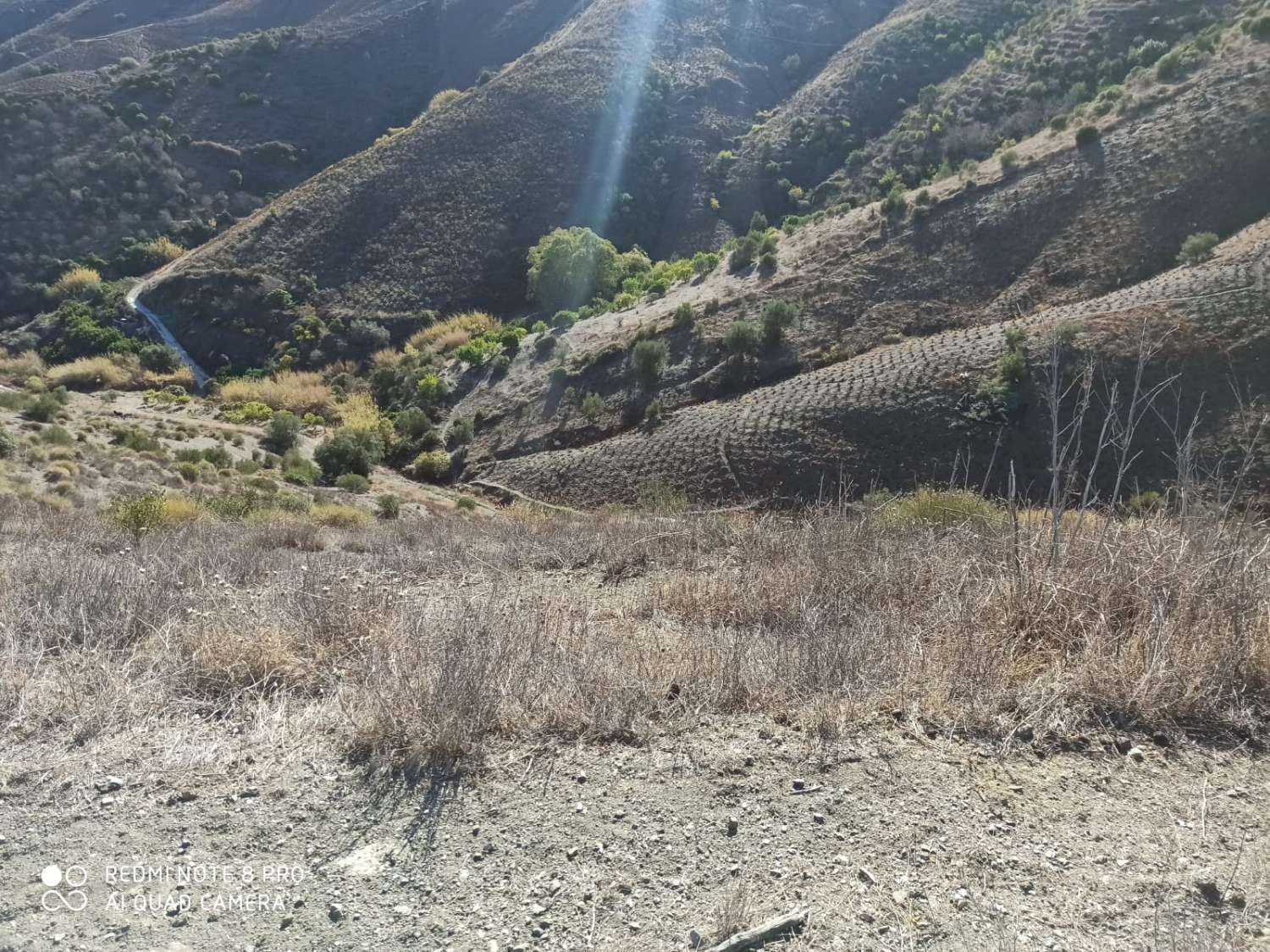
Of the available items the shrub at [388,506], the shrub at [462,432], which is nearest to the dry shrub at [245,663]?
the shrub at [388,506]

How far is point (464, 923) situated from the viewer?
7.72 ft

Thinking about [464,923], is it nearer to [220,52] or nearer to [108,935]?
[108,935]

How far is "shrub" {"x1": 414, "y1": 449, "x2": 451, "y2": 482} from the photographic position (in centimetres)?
2942

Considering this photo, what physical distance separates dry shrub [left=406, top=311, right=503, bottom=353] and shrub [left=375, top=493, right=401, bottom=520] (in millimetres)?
18504

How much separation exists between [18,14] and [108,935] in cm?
11866

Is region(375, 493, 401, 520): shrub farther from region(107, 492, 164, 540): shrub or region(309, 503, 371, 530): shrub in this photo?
region(107, 492, 164, 540): shrub

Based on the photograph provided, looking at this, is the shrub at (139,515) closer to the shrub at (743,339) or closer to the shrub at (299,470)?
the shrub at (299,470)

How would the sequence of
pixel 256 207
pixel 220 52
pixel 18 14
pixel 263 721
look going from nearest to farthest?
pixel 263 721, pixel 256 207, pixel 220 52, pixel 18 14

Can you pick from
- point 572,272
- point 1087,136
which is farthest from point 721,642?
point 572,272

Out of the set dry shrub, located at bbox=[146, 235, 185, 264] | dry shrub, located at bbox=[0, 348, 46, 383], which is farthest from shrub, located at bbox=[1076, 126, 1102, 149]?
dry shrub, located at bbox=[146, 235, 185, 264]

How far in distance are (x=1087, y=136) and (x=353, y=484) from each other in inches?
1158

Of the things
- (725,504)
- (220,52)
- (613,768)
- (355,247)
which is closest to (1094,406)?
(725,504)

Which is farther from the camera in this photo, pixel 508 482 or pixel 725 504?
pixel 508 482

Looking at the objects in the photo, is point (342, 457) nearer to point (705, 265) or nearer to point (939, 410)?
point (705, 265)
